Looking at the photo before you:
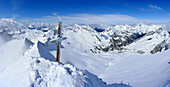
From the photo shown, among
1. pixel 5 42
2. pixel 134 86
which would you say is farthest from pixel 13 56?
pixel 134 86

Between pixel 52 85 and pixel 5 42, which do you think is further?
pixel 5 42

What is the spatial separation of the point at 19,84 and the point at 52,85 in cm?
247

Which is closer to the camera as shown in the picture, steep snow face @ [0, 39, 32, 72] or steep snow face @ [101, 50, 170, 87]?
steep snow face @ [101, 50, 170, 87]

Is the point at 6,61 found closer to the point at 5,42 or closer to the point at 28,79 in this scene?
the point at 5,42

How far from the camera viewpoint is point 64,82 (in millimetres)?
9805

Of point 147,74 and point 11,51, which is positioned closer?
point 147,74

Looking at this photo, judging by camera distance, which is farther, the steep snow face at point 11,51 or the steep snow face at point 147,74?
the steep snow face at point 11,51

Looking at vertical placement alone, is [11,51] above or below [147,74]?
above

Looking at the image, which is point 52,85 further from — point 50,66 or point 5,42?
point 5,42

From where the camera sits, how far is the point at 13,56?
24.7 m

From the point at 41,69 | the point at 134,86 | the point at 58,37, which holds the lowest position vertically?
the point at 134,86

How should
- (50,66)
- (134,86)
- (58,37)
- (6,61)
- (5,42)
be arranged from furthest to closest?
(5,42)
(6,61)
(134,86)
(50,66)
(58,37)

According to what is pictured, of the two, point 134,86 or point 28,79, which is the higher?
point 28,79

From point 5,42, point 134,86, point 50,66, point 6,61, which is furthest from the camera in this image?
point 5,42
